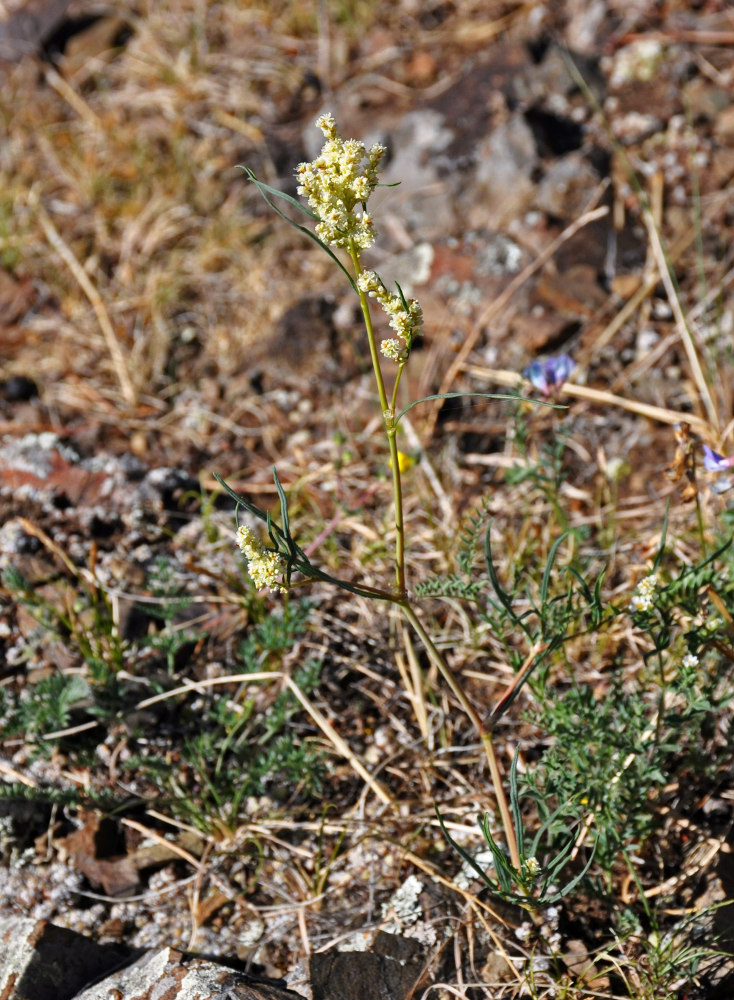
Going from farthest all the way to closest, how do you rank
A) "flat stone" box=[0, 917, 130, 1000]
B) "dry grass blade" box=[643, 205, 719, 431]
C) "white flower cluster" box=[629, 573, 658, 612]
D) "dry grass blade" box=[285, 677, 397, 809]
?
"dry grass blade" box=[643, 205, 719, 431] → "dry grass blade" box=[285, 677, 397, 809] → "flat stone" box=[0, 917, 130, 1000] → "white flower cluster" box=[629, 573, 658, 612]

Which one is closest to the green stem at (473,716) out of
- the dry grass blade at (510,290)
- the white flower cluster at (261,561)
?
the white flower cluster at (261,561)

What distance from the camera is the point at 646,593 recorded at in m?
1.73

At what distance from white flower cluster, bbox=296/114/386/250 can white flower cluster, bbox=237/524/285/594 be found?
18.9 inches

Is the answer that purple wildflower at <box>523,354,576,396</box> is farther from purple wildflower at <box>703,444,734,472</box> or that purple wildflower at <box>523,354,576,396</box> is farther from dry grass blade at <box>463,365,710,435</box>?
purple wildflower at <box>703,444,734,472</box>

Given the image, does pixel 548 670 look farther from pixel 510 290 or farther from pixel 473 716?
pixel 510 290

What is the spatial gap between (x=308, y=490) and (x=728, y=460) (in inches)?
57.3

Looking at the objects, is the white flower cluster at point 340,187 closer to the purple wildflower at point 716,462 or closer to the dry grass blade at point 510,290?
the purple wildflower at point 716,462

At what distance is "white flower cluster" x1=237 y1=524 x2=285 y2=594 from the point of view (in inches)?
55.2

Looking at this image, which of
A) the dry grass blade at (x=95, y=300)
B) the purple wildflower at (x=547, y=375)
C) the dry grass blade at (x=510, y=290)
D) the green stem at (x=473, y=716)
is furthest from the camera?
the dry grass blade at (x=95, y=300)

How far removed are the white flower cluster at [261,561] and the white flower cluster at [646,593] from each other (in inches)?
28.9

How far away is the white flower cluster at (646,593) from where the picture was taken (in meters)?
1.72

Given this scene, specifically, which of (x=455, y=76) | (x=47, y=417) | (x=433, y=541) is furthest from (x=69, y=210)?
(x=433, y=541)

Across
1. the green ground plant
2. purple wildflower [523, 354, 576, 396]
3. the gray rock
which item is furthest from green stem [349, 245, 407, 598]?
purple wildflower [523, 354, 576, 396]

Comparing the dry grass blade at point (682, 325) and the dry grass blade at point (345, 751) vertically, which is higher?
the dry grass blade at point (682, 325)
